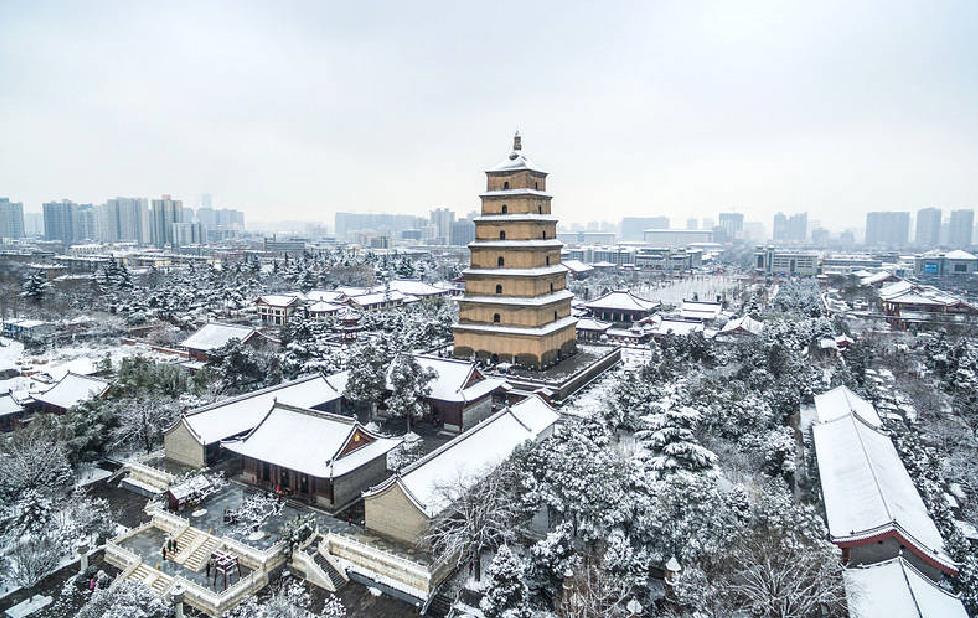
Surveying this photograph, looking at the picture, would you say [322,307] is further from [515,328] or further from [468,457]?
[468,457]

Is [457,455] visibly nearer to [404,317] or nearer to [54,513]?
[54,513]

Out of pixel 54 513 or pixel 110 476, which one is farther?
pixel 110 476

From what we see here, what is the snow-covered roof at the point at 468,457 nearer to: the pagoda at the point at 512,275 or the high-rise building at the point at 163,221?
the pagoda at the point at 512,275

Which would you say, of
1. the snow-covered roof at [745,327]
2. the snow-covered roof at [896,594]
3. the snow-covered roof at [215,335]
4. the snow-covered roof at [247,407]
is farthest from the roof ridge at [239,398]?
the snow-covered roof at [745,327]

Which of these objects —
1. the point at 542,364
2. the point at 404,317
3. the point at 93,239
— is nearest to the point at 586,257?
the point at 404,317

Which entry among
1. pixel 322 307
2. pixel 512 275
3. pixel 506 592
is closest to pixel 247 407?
pixel 506 592

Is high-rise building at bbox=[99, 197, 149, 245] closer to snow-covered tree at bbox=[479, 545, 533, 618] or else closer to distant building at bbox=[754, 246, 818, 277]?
distant building at bbox=[754, 246, 818, 277]
